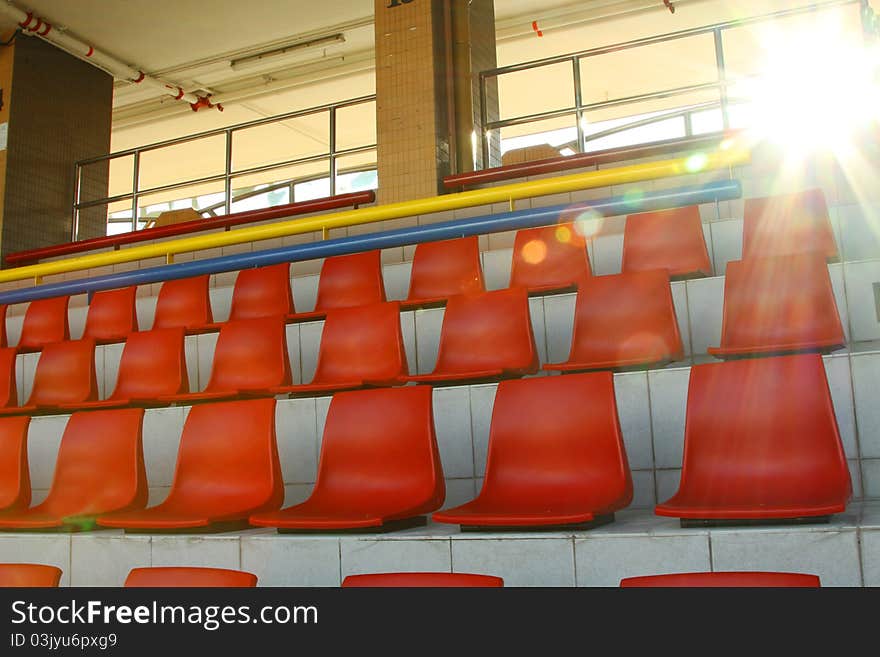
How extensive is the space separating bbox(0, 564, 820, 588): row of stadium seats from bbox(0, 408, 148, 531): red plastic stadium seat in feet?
2.92

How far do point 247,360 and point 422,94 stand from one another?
6.93 ft

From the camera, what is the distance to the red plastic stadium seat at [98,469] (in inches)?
88.2

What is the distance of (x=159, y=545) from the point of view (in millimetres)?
1896

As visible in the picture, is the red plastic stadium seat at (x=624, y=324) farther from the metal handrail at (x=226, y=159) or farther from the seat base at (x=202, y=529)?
the metal handrail at (x=226, y=159)

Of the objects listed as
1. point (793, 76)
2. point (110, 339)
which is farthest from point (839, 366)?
point (793, 76)

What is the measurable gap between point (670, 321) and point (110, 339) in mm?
2101

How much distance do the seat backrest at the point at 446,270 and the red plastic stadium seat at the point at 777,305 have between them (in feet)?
3.06

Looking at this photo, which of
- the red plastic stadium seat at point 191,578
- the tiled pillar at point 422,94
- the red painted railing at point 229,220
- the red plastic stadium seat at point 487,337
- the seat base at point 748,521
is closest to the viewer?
the red plastic stadium seat at point 191,578

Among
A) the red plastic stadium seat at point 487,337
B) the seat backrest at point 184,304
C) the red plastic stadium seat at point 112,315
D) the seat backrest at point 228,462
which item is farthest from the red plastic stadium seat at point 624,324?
the red plastic stadium seat at point 112,315

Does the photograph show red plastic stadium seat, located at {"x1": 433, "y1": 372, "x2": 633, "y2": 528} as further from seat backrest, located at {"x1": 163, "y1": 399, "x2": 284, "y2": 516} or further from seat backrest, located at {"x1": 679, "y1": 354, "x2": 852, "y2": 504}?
seat backrest, located at {"x1": 163, "y1": 399, "x2": 284, "y2": 516}

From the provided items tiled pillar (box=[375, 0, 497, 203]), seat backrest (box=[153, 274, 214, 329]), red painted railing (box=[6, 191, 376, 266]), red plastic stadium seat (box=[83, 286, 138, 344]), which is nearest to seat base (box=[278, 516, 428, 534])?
seat backrest (box=[153, 274, 214, 329])

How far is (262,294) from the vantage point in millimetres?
3279
